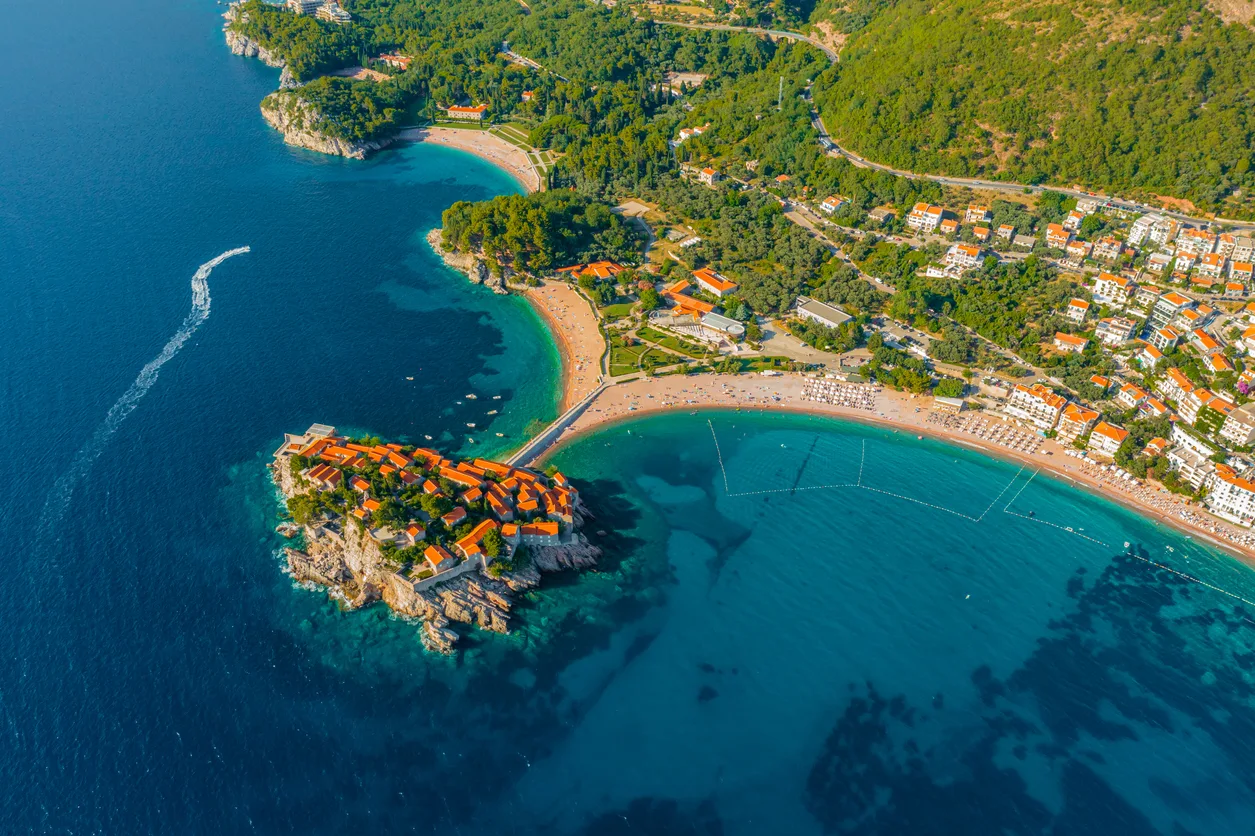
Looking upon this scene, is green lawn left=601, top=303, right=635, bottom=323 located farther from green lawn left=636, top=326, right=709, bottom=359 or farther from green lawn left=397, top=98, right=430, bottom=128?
green lawn left=397, top=98, right=430, bottom=128

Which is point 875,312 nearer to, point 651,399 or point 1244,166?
point 651,399

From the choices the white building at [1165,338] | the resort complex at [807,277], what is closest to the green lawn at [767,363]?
the resort complex at [807,277]

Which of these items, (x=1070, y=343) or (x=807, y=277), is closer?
(x=1070, y=343)

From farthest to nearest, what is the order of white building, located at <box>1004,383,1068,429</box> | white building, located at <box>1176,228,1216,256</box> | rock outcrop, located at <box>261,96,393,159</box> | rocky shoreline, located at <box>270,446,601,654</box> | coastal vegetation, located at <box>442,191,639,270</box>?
rock outcrop, located at <box>261,96,393,159</box> < coastal vegetation, located at <box>442,191,639,270</box> < white building, located at <box>1176,228,1216,256</box> < white building, located at <box>1004,383,1068,429</box> < rocky shoreline, located at <box>270,446,601,654</box>

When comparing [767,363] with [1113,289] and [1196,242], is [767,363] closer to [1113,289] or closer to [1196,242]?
[1113,289]

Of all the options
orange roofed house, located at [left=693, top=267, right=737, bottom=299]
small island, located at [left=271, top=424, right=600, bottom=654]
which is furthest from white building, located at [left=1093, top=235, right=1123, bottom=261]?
small island, located at [left=271, top=424, right=600, bottom=654]

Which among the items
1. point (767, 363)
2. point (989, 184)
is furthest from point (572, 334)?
point (989, 184)
